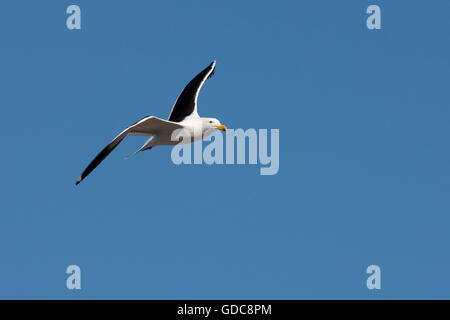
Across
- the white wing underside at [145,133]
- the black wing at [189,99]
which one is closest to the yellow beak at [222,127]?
the black wing at [189,99]

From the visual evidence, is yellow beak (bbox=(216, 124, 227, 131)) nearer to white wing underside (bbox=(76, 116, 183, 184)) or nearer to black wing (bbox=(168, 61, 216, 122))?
black wing (bbox=(168, 61, 216, 122))

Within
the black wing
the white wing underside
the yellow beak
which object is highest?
the black wing

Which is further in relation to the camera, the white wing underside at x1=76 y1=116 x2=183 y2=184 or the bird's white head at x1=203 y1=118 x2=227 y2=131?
the bird's white head at x1=203 y1=118 x2=227 y2=131

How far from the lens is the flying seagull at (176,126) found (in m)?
12.5

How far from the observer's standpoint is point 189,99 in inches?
616

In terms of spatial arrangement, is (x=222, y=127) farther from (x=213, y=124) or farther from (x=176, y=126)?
(x=176, y=126)

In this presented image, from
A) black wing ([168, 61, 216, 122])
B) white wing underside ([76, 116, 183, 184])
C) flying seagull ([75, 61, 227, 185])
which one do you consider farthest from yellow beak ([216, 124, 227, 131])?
white wing underside ([76, 116, 183, 184])

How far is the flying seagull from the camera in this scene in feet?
41.0

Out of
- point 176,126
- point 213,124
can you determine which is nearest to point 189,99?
point 213,124
